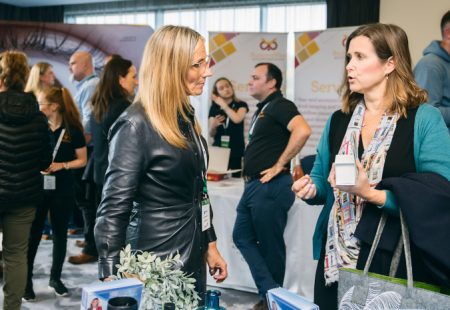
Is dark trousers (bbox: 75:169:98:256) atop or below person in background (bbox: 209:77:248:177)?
below

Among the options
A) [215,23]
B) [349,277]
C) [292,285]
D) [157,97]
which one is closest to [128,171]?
[157,97]

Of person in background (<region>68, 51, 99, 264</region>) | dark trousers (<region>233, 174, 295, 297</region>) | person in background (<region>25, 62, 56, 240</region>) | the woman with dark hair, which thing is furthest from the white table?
person in background (<region>25, 62, 56, 240</region>)

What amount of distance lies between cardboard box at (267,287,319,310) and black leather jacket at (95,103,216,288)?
0.57m

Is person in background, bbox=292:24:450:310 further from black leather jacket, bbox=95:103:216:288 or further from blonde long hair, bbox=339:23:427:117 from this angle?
black leather jacket, bbox=95:103:216:288

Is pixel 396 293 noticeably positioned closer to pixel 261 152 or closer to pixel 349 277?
pixel 349 277

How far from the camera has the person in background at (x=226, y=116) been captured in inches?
231

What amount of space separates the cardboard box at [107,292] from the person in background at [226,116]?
4.85m

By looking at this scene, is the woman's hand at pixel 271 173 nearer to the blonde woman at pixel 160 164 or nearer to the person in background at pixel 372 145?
the person in background at pixel 372 145

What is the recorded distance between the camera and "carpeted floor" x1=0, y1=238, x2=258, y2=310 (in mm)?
3396

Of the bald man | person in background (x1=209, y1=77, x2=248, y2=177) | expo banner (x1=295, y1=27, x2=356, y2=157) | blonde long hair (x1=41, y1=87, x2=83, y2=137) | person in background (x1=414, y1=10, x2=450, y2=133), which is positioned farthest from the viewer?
person in background (x1=209, y1=77, x2=248, y2=177)

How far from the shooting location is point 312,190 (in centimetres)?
161

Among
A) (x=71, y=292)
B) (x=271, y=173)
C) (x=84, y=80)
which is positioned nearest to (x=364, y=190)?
(x=271, y=173)

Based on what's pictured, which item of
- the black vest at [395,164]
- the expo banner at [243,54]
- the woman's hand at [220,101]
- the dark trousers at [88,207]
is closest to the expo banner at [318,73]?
the expo banner at [243,54]

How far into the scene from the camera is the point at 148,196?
1489 mm
